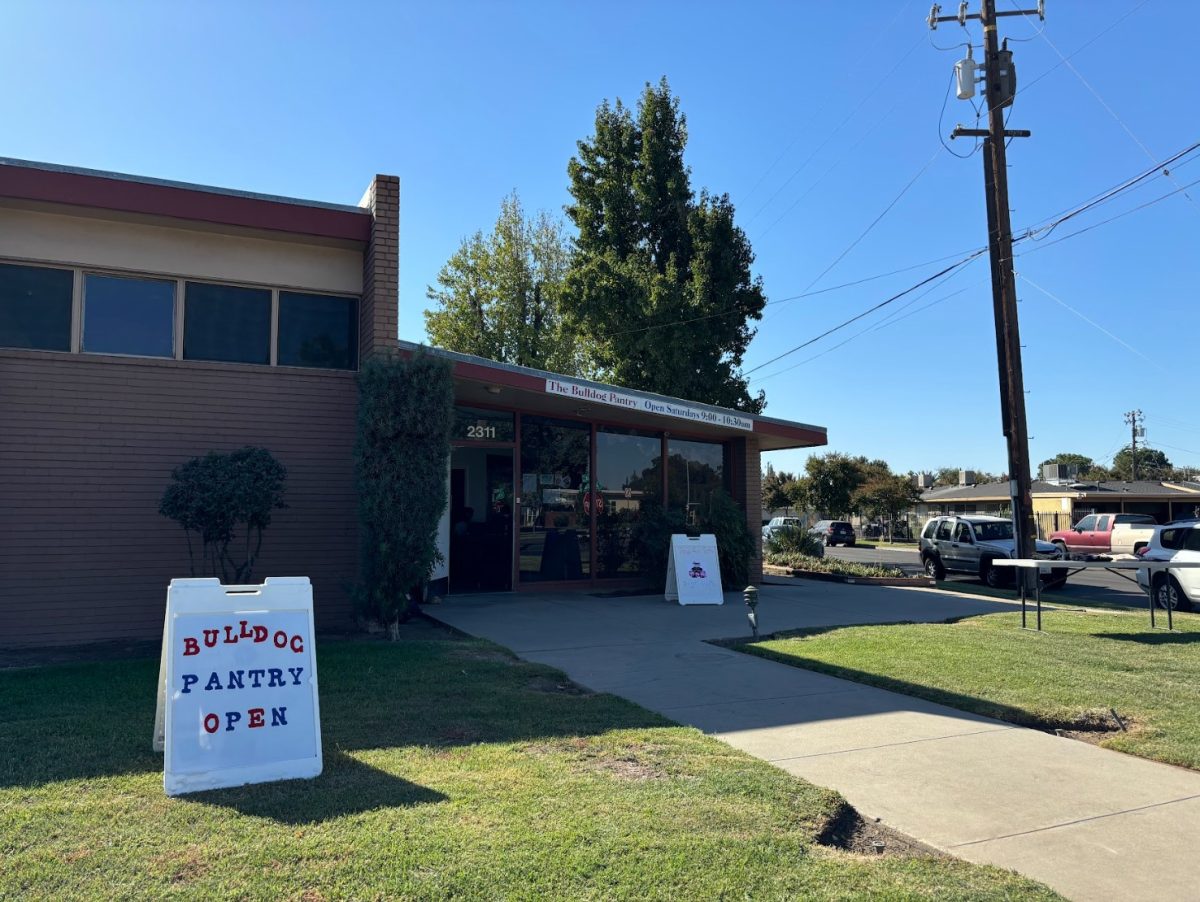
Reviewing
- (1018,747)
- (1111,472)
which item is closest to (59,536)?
(1018,747)

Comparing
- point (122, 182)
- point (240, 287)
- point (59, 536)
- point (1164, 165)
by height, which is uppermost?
point (1164, 165)

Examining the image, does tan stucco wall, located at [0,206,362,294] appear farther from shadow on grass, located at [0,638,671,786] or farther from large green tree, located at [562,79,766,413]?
large green tree, located at [562,79,766,413]

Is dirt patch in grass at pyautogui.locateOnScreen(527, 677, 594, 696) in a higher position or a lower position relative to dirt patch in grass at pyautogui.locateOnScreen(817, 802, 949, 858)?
higher

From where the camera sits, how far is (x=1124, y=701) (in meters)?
7.20

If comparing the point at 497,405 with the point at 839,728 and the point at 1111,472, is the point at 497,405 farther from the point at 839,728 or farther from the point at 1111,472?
the point at 1111,472

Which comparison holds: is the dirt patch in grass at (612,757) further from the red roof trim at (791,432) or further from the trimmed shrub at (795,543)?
the trimmed shrub at (795,543)

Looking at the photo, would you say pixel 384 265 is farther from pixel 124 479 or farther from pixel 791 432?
pixel 791 432

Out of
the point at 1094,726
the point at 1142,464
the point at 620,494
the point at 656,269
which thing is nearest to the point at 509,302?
the point at 656,269

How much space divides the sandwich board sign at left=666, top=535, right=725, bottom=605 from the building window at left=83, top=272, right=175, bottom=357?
7.62m

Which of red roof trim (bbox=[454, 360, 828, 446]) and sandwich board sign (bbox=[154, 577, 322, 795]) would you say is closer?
sandwich board sign (bbox=[154, 577, 322, 795])

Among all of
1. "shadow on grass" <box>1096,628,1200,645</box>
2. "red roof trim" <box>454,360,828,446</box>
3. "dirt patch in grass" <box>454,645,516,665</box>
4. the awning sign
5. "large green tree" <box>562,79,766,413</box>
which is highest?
"large green tree" <box>562,79,766,413</box>

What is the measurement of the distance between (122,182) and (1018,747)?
34.4 feet

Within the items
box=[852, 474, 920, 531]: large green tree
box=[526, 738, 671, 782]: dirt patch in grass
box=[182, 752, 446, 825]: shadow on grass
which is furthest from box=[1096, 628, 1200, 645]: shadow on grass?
box=[852, 474, 920, 531]: large green tree

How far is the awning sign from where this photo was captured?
1228 cm
